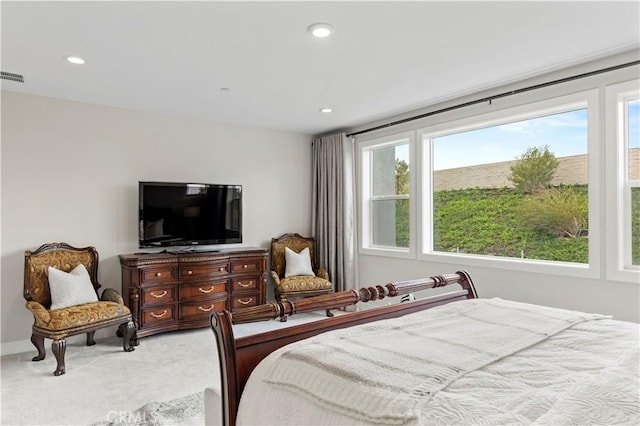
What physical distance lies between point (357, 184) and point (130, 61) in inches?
123

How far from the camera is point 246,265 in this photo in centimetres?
474

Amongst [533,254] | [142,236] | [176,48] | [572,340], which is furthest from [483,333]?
[142,236]

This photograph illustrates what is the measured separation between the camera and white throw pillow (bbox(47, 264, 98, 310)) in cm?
355

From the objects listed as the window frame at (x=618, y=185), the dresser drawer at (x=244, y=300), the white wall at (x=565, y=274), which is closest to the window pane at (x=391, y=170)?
the white wall at (x=565, y=274)

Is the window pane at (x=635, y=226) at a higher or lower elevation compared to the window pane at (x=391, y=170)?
lower

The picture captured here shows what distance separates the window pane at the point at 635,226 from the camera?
2951 millimetres

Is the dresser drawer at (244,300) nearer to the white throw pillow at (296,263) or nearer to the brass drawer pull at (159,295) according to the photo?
the white throw pillow at (296,263)

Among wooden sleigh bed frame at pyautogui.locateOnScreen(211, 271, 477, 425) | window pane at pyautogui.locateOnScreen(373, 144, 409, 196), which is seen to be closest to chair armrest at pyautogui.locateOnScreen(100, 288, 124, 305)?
wooden sleigh bed frame at pyautogui.locateOnScreen(211, 271, 477, 425)

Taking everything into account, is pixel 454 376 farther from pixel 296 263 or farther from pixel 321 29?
pixel 296 263

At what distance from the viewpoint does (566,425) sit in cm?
99

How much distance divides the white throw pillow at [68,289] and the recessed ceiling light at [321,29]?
9.96ft

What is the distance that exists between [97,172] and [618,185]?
4.78 m

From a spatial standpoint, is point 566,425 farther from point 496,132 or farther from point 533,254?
point 496,132

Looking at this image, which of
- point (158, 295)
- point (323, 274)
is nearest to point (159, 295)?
point (158, 295)
